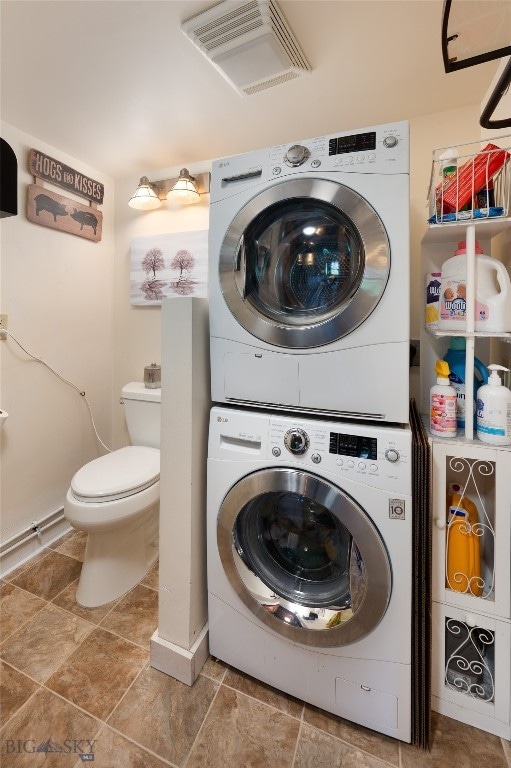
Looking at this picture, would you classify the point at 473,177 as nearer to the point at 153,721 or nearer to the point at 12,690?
the point at 153,721

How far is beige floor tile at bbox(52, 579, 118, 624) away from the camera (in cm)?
139

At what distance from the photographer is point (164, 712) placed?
3.37 ft

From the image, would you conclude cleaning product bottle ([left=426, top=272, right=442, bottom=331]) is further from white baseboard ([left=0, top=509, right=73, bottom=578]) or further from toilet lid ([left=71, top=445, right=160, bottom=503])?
white baseboard ([left=0, top=509, right=73, bottom=578])

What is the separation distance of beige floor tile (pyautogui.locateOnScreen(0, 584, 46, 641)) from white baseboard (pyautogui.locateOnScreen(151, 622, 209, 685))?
634 millimetres

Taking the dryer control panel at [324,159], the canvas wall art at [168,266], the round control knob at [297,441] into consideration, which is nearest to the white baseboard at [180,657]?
the round control knob at [297,441]

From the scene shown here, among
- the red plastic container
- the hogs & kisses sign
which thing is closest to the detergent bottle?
the red plastic container

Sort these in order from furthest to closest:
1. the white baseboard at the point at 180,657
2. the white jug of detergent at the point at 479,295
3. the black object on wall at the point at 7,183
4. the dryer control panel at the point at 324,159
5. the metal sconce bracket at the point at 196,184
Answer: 1. the metal sconce bracket at the point at 196,184
2. the white baseboard at the point at 180,657
3. the white jug of detergent at the point at 479,295
4. the dryer control panel at the point at 324,159
5. the black object on wall at the point at 7,183

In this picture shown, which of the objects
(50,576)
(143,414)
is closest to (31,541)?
(50,576)

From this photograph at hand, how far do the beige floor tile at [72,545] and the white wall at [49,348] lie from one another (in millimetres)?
193

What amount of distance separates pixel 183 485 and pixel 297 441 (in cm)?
42

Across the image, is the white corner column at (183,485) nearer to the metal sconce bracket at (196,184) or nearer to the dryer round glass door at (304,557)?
the dryer round glass door at (304,557)

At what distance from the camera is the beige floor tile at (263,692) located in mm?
1048

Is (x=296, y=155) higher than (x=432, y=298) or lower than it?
higher

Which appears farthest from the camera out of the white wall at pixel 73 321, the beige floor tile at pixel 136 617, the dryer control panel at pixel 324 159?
the white wall at pixel 73 321
